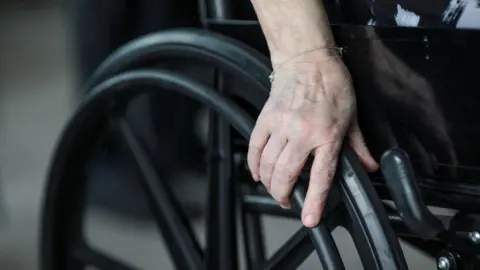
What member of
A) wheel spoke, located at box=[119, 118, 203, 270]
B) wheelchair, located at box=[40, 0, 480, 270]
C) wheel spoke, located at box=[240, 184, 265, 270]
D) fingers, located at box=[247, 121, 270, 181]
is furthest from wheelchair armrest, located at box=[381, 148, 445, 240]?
wheel spoke, located at box=[240, 184, 265, 270]

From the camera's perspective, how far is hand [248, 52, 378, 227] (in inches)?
27.2

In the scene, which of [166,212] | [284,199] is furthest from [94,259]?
[284,199]

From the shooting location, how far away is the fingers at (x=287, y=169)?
2.31ft

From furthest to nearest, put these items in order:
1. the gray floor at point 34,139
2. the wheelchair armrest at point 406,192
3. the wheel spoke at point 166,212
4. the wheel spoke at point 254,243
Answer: the gray floor at point 34,139 < the wheel spoke at point 254,243 < the wheel spoke at point 166,212 < the wheelchair armrest at point 406,192

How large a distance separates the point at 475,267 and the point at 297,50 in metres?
0.26

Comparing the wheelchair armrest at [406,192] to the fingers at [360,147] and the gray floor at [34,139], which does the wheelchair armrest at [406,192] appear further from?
the gray floor at [34,139]

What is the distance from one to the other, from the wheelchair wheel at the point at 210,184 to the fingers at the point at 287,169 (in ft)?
0.04

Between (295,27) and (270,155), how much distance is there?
120mm

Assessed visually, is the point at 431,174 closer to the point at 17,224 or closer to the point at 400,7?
the point at 400,7

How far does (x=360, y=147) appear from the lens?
28.1 inches

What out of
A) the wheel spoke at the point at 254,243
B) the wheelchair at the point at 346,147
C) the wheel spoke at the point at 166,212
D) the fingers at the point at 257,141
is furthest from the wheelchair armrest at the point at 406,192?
the wheel spoke at the point at 254,243

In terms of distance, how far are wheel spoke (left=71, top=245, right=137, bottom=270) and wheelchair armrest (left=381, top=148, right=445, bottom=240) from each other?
40 cm

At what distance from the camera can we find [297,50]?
0.73 meters

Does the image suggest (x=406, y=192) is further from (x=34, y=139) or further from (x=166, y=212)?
(x=34, y=139)
